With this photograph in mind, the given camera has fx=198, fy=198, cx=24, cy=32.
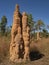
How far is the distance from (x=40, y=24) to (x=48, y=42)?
20.1 metres

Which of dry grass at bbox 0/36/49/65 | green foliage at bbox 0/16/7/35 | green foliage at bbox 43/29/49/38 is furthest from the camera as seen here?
green foliage at bbox 0/16/7/35

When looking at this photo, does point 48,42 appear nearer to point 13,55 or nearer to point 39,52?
point 39,52

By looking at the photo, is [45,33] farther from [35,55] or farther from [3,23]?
[35,55]

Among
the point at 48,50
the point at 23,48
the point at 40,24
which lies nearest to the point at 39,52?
the point at 48,50

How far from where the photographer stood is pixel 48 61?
775 inches

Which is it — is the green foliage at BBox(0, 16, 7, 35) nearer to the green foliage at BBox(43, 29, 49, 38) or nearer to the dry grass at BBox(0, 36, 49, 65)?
the green foliage at BBox(43, 29, 49, 38)

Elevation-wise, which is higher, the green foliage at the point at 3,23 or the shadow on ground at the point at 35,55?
the green foliage at the point at 3,23

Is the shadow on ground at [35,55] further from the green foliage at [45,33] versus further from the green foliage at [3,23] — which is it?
the green foliage at [3,23]

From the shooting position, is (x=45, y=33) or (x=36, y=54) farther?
(x=45, y=33)

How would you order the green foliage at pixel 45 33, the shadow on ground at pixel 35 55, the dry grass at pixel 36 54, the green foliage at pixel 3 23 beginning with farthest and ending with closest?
1. the green foliage at pixel 3 23
2. the green foliage at pixel 45 33
3. the shadow on ground at pixel 35 55
4. the dry grass at pixel 36 54

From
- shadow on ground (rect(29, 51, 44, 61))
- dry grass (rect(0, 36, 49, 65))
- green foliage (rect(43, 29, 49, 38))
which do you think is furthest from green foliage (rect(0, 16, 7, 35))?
shadow on ground (rect(29, 51, 44, 61))

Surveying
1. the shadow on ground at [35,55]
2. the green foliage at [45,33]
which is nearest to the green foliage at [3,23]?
the green foliage at [45,33]

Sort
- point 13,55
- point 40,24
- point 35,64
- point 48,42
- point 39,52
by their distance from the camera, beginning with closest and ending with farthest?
point 35,64 → point 13,55 → point 39,52 → point 48,42 → point 40,24

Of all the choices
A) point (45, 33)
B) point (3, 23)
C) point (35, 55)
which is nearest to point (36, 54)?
point (35, 55)
